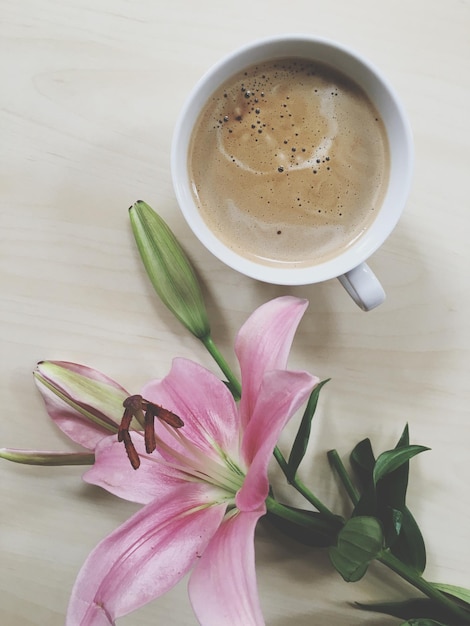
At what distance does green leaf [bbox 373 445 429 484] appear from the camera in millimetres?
579

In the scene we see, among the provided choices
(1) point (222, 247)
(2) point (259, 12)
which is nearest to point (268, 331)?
(1) point (222, 247)

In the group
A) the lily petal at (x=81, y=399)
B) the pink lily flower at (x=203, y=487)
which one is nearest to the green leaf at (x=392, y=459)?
the pink lily flower at (x=203, y=487)

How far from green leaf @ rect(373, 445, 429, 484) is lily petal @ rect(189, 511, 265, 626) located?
0.45ft

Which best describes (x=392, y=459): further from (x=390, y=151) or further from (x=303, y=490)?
(x=390, y=151)

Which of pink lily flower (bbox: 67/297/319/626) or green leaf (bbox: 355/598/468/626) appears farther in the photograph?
green leaf (bbox: 355/598/468/626)

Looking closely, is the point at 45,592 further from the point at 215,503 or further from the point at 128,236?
the point at 128,236

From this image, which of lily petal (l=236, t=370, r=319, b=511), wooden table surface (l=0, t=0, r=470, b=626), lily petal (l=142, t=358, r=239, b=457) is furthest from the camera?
wooden table surface (l=0, t=0, r=470, b=626)

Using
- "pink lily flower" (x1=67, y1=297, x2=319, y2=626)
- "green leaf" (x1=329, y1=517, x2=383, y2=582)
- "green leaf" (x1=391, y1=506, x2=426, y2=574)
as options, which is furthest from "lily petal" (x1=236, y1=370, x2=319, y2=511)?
"green leaf" (x1=391, y1=506, x2=426, y2=574)

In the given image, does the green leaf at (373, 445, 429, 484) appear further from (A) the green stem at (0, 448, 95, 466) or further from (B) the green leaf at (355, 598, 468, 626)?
(A) the green stem at (0, 448, 95, 466)

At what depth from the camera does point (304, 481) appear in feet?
2.20

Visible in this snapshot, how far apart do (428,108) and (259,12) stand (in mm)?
187

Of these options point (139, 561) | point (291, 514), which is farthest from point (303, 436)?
point (139, 561)

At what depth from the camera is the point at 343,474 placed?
652 mm

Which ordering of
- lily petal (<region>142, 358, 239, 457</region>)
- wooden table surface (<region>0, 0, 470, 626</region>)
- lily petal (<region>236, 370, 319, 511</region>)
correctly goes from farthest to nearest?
1. wooden table surface (<region>0, 0, 470, 626</region>)
2. lily petal (<region>142, 358, 239, 457</region>)
3. lily petal (<region>236, 370, 319, 511</region>)
